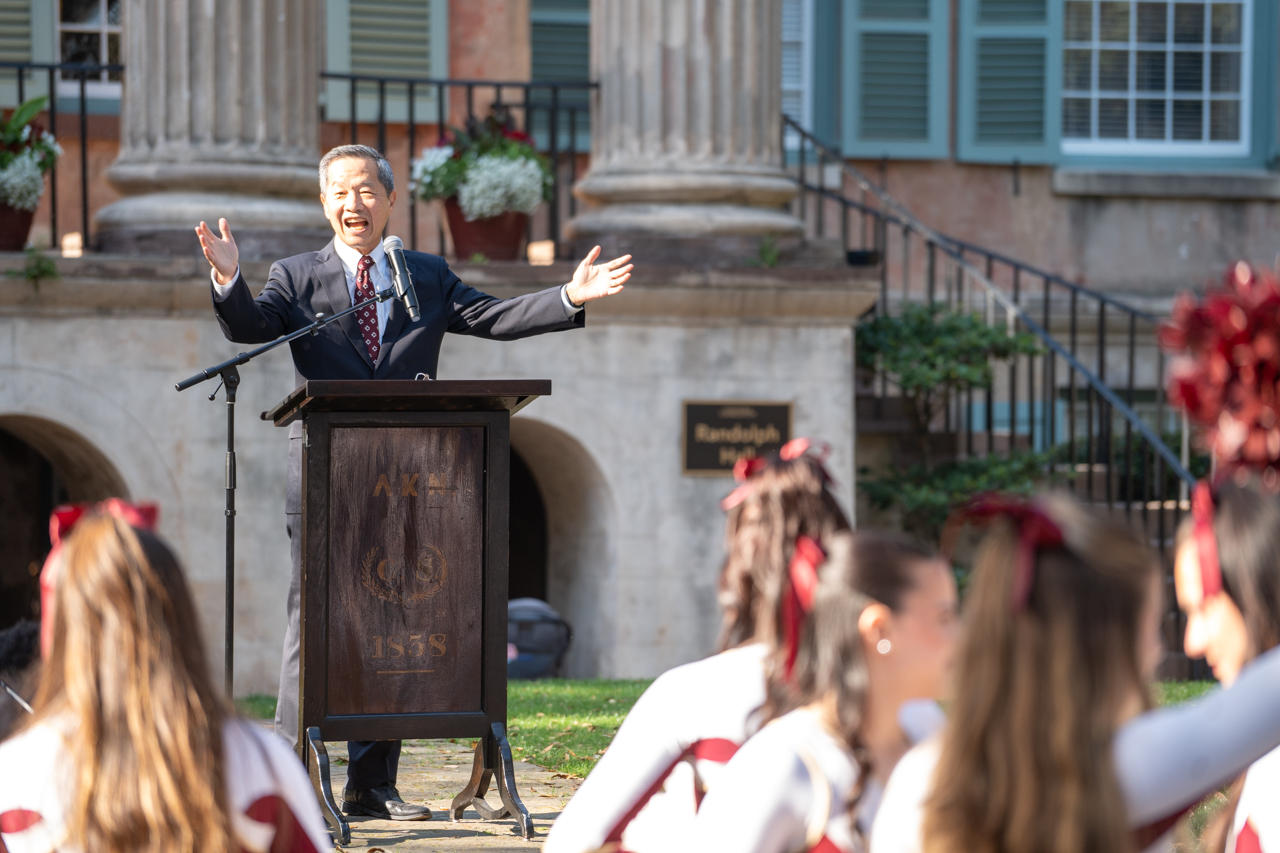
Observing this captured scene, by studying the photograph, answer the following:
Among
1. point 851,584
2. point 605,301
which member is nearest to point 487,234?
point 605,301

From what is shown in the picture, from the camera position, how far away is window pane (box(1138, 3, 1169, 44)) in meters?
14.1

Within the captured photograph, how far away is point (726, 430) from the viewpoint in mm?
9570

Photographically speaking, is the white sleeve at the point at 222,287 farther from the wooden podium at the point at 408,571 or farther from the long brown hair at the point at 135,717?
the long brown hair at the point at 135,717

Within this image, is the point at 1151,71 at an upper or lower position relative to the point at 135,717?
upper

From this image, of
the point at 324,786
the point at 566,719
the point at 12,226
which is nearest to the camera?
the point at 324,786

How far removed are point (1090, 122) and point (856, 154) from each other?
2.25 metres

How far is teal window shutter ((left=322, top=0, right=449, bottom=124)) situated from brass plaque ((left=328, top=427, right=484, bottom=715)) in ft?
24.2

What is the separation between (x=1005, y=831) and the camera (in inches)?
77.8

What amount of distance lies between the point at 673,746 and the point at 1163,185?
1170cm

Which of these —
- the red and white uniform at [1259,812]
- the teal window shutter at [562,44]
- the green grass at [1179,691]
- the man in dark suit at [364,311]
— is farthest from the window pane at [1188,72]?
the red and white uniform at [1259,812]

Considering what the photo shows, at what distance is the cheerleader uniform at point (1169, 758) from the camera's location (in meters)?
2.05

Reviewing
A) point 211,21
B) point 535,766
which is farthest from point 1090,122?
point 535,766

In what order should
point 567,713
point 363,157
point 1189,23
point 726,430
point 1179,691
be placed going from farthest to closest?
point 1189,23
point 726,430
point 1179,691
point 567,713
point 363,157

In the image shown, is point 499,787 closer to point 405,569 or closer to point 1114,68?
point 405,569
